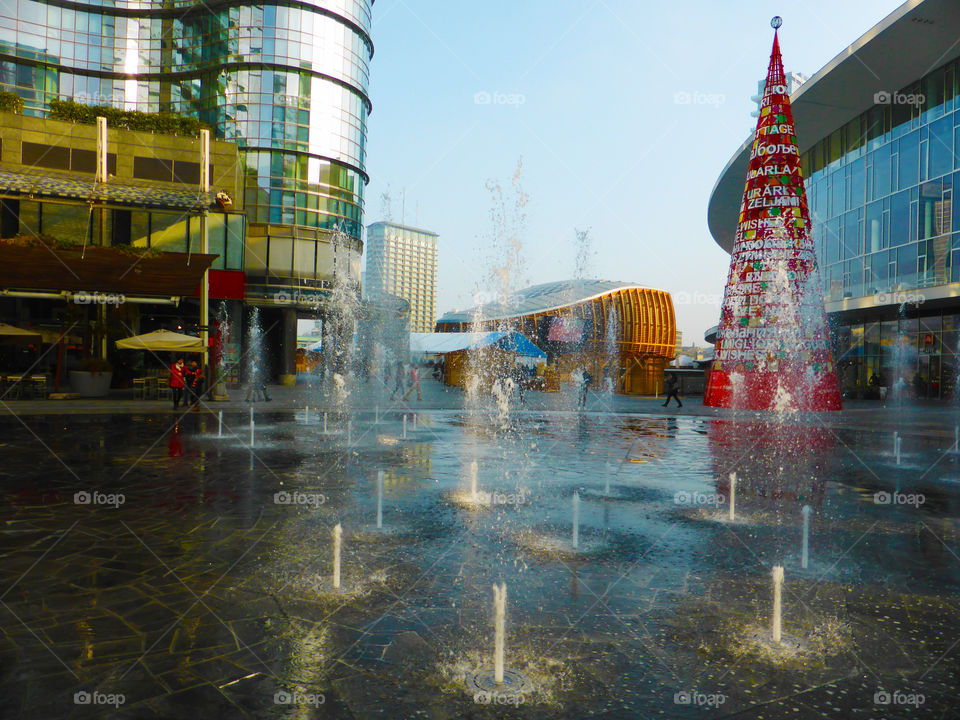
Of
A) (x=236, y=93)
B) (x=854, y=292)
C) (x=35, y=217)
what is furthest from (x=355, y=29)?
(x=854, y=292)

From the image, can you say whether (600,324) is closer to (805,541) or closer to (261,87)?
(261,87)

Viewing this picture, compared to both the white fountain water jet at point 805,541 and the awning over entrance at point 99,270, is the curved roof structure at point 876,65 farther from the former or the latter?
the awning over entrance at point 99,270

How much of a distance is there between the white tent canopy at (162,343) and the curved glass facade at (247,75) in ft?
63.7

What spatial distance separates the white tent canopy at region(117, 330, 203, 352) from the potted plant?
2089mm

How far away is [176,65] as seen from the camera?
43.3 m

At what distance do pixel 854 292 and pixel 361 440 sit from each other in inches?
1204

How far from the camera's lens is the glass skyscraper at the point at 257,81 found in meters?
39.9

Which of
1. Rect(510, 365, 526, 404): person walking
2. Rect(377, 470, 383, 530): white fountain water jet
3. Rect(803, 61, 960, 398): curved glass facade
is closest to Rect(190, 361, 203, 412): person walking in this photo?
Rect(377, 470, 383, 530): white fountain water jet

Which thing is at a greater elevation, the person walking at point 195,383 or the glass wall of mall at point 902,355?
the glass wall of mall at point 902,355

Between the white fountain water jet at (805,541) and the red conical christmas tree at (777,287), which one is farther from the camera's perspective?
the red conical christmas tree at (777,287)

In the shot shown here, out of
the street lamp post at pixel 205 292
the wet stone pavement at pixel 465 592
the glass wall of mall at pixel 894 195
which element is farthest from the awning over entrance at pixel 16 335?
the glass wall of mall at pixel 894 195

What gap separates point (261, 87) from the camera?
40000 millimetres

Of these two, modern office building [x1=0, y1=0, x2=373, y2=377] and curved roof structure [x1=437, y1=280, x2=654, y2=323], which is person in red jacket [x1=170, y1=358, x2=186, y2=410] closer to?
modern office building [x1=0, y1=0, x2=373, y2=377]

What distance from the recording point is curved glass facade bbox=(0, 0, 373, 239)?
40.1 metres
